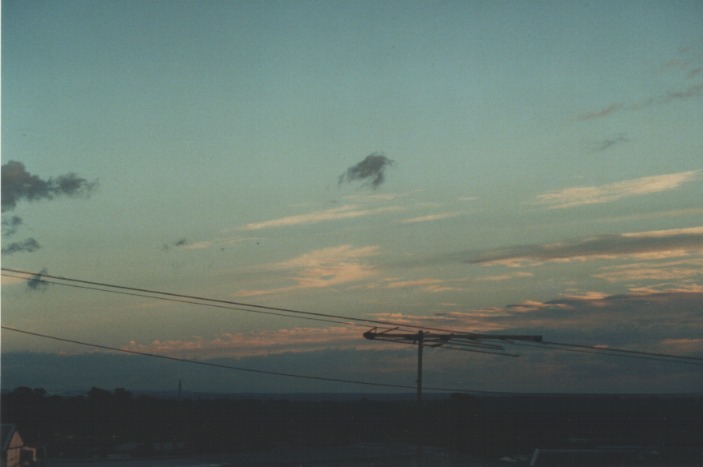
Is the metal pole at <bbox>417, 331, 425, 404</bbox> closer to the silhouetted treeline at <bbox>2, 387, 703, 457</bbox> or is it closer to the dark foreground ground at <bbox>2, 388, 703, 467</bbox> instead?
the dark foreground ground at <bbox>2, 388, 703, 467</bbox>

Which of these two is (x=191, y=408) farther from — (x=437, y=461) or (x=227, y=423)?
(x=437, y=461)

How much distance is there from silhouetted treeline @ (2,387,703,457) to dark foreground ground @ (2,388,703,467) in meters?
0.19

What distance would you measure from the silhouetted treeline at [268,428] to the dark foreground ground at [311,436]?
0.19 m

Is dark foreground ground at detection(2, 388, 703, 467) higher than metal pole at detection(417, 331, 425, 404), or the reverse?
metal pole at detection(417, 331, 425, 404)

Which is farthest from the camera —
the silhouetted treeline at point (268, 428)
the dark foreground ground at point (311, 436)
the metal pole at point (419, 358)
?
the silhouetted treeline at point (268, 428)

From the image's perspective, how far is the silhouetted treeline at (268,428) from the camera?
263 ft

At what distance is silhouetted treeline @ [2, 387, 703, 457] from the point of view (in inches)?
3157

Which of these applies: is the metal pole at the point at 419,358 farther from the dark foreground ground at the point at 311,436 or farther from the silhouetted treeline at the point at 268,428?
the silhouetted treeline at the point at 268,428

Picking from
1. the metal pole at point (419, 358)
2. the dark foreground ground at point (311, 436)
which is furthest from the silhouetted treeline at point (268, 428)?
the metal pole at point (419, 358)

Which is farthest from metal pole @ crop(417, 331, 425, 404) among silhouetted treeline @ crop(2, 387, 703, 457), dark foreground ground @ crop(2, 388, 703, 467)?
silhouetted treeline @ crop(2, 387, 703, 457)

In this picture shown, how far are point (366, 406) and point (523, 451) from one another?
6852cm

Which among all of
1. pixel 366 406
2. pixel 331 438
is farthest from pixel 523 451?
pixel 366 406

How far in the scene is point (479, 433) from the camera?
104 metres

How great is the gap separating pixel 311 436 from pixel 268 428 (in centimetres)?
568
